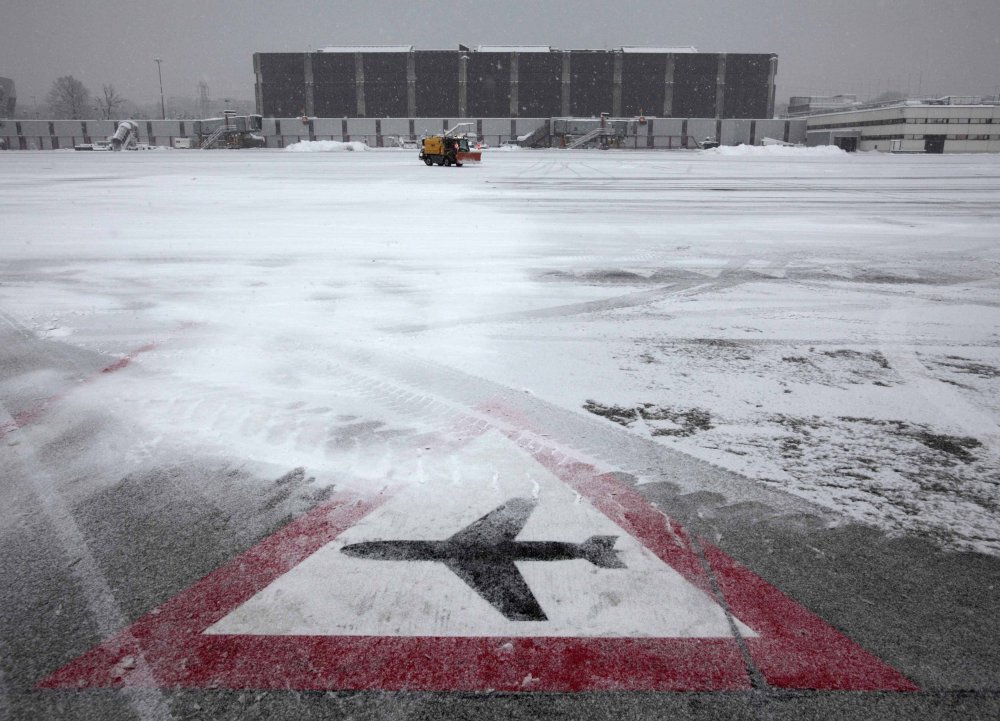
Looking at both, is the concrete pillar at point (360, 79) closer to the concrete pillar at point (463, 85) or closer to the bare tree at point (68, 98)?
the concrete pillar at point (463, 85)

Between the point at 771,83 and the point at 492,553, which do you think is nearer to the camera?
the point at 492,553

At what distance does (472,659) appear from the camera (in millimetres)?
1591

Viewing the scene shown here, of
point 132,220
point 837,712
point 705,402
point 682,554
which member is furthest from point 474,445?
point 132,220

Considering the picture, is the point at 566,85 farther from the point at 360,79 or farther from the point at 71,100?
the point at 71,100

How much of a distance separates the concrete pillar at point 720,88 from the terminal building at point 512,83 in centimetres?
11

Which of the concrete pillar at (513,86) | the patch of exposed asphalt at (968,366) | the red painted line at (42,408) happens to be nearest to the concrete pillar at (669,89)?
the concrete pillar at (513,86)

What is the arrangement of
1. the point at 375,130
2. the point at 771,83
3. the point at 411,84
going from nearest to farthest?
the point at 375,130
the point at 411,84
the point at 771,83

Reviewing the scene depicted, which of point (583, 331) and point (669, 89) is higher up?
point (669, 89)

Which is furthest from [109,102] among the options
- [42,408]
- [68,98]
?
[42,408]

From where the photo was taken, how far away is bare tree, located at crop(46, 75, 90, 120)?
92812 millimetres

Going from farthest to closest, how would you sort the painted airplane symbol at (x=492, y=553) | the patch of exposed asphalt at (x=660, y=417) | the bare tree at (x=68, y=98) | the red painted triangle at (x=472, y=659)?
1. the bare tree at (x=68, y=98)
2. the patch of exposed asphalt at (x=660, y=417)
3. the painted airplane symbol at (x=492, y=553)
4. the red painted triangle at (x=472, y=659)

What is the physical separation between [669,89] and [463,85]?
22.8 meters

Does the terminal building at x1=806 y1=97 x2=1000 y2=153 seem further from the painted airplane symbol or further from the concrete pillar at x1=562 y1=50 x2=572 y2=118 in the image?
the painted airplane symbol

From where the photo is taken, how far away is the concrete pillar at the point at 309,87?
69.4 m
